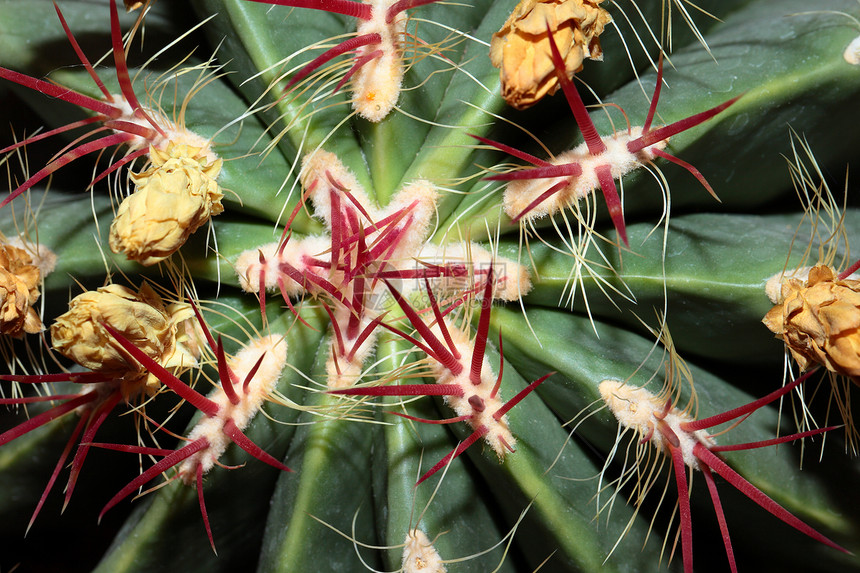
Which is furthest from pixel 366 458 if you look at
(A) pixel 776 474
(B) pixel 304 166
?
(A) pixel 776 474

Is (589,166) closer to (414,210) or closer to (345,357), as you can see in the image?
(414,210)

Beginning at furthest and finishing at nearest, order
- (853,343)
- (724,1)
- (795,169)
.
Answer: (724,1) < (795,169) < (853,343)

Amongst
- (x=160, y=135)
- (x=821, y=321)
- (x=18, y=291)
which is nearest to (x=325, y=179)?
(x=160, y=135)

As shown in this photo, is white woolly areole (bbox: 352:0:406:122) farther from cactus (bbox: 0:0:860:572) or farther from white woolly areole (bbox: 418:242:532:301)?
white woolly areole (bbox: 418:242:532:301)

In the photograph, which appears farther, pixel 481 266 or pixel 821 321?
pixel 481 266

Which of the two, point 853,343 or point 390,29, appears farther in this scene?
point 390,29

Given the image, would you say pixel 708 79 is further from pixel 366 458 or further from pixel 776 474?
pixel 366 458

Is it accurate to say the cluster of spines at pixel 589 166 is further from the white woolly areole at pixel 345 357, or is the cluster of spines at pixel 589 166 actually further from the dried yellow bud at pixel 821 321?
the white woolly areole at pixel 345 357

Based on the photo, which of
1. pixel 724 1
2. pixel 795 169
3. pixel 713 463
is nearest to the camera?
pixel 713 463
